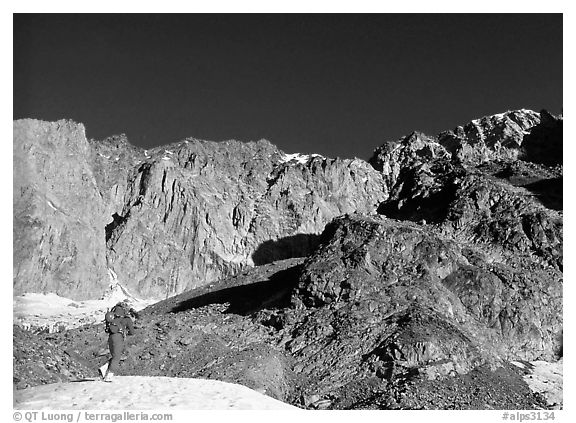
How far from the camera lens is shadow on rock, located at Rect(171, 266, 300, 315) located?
2529 inches

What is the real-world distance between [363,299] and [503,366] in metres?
12.2

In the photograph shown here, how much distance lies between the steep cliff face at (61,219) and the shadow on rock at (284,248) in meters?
38.2

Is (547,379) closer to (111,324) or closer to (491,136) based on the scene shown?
(111,324)

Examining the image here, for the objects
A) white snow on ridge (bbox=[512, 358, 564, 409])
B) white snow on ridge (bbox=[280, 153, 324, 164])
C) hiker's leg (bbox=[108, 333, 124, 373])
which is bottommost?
white snow on ridge (bbox=[512, 358, 564, 409])

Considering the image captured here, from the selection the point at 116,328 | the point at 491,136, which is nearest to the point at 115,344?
the point at 116,328

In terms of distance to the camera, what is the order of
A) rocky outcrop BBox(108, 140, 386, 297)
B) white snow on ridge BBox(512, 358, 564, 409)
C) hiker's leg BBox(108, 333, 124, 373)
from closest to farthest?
hiker's leg BBox(108, 333, 124, 373), white snow on ridge BBox(512, 358, 564, 409), rocky outcrop BBox(108, 140, 386, 297)

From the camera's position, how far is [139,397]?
18719 millimetres

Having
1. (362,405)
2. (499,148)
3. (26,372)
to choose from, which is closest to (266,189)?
(499,148)

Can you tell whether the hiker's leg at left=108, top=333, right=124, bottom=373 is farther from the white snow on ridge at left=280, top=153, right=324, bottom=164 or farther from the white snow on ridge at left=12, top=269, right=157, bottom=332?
the white snow on ridge at left=280, top=153, right=324, bottom=164

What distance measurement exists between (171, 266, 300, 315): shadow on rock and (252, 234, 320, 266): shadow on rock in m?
74.3

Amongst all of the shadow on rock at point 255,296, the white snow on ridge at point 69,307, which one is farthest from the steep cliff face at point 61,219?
the shadow on rock at point 255,296

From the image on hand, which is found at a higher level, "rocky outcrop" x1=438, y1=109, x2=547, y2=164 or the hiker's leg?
"rocky outcrop" x1=438, y1=109, x2=547, y2=164

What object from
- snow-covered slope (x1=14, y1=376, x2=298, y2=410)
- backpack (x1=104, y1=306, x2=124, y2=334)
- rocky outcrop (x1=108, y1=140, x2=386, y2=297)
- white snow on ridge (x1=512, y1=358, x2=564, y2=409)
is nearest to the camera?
snow-covered slope (x1=14, y1=376, x2=298, y2=410)

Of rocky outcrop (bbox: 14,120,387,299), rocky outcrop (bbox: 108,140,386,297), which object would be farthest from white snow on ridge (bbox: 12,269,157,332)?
rocky outcrop (bbox: 108,140,386,297)
